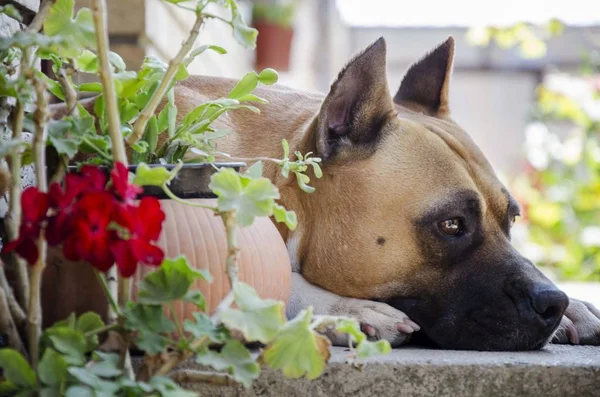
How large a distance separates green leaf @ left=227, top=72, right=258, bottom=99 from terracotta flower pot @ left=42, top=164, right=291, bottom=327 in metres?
0.19

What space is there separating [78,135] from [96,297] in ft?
1.01

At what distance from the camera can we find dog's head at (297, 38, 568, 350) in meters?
2.08

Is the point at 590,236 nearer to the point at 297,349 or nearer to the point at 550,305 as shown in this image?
the point at 550,305

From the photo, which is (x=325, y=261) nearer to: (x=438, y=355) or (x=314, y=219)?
(x=314, y=219)

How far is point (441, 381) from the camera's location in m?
1.66

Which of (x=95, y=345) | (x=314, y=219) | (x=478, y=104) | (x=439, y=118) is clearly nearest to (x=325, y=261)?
(x=314, y=219)

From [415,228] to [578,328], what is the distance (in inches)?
19.7

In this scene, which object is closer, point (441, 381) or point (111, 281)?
point (111, 281)

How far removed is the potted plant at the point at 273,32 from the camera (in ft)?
21.1

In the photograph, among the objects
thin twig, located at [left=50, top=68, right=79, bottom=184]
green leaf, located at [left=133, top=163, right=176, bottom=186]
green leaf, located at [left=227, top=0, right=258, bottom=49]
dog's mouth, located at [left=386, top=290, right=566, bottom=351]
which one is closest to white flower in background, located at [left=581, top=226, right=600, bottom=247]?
dog's mouth, located at [left=386, top=290, right=566, bottom=351]

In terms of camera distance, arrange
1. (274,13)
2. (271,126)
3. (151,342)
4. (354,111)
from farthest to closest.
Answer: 1. (274,13)
2. (271,126)
3. (354,111)
4. (151,342)

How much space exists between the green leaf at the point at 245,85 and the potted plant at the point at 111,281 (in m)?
0.30

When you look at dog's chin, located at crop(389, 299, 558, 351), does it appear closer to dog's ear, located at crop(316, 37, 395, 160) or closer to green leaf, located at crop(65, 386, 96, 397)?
dog's ear, located at crop(316, 37, 395, 160)

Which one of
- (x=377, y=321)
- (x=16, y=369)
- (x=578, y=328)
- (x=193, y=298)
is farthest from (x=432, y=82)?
(x=16, y=369)
